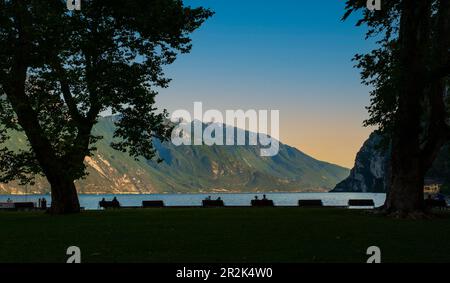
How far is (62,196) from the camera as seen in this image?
43.2 meters

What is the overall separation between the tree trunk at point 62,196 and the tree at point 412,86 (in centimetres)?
2180

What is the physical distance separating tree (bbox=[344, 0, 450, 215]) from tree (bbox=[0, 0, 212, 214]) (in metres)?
15.7

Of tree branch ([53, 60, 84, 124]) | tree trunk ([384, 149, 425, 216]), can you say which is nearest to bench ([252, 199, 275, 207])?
tree branch ([53, 60, 84, 124])

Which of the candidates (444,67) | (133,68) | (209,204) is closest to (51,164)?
(133,68)

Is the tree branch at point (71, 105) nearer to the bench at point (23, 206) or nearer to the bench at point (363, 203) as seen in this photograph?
Result: the bench at point (23, 206)

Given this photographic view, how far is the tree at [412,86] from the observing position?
3397 cm

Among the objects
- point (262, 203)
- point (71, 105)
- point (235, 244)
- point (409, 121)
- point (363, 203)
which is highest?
point (71, 105)

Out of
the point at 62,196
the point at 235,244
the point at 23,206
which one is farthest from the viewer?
the point at 23,206

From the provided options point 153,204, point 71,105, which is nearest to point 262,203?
point 153,204

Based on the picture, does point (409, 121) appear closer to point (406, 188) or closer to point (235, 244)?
point (406, 188)

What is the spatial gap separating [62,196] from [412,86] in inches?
975

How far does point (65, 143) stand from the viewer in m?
40.3

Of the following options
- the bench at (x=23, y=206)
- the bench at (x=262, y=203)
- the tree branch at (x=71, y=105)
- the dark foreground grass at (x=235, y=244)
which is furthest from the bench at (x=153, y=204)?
the dark foreground grass at (x=235, y=244)
